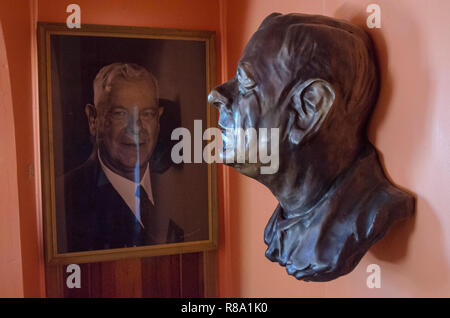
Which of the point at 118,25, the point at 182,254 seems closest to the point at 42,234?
the point at 182,254

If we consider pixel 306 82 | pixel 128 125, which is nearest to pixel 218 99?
pixel 306 82

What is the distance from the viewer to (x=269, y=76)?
0.71 m

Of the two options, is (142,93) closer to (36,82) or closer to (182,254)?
(36,82)

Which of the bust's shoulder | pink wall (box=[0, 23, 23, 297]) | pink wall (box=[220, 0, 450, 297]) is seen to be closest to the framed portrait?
pink wall (box=[0, 23, 23, 297])

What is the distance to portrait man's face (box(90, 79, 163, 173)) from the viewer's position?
1.77 meters

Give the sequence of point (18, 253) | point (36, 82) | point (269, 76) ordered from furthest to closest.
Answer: point (36, 82) → point (18, 253) → point (269, 76)

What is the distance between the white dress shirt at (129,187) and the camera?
1.80 metres

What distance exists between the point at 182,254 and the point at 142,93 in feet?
2.92

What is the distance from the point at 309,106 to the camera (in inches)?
27.7

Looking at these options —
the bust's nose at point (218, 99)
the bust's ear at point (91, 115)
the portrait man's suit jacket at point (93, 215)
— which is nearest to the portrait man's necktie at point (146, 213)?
the portrait man's suit jacket at point (93, 215)

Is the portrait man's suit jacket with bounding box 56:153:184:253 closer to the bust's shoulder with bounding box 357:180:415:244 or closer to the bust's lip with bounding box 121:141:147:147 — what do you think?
the bust's lip with bounding box 121:141:147:147

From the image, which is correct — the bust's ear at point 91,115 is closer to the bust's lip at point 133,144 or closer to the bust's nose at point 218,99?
the bust's lip at point 133,144

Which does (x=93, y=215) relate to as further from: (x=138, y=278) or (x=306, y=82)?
(x=306, y=82)

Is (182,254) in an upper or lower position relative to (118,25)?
lower
